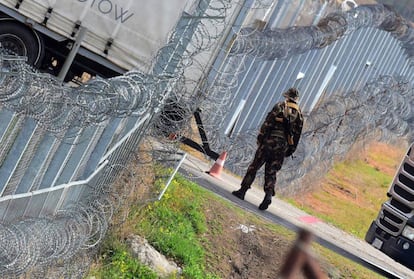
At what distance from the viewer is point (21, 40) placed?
1805 centimetres

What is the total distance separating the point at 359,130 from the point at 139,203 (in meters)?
16.7

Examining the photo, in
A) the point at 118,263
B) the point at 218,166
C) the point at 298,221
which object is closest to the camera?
the point at 118,263

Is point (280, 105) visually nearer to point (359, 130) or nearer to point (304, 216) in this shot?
point (304, 216)

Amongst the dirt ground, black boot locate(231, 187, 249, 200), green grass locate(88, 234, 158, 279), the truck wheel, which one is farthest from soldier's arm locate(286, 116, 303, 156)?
the truck wheel

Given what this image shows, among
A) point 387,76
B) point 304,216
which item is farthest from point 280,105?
point 387,76

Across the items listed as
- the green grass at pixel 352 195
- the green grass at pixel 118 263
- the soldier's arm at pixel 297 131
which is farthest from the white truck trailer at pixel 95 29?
the green grass at pixel 352 195

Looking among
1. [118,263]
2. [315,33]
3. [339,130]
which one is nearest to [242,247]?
[118,263]

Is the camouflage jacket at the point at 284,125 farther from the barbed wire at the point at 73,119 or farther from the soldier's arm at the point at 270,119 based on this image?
the barbed wire at the point at 73,119

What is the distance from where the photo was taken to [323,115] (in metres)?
26.5

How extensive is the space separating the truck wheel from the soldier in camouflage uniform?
373cm

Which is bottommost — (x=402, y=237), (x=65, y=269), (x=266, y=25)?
(x=65, y=269)

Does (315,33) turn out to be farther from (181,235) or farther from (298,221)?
(181,235)

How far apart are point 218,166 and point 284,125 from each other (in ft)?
12.2

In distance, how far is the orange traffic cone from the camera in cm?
1875
